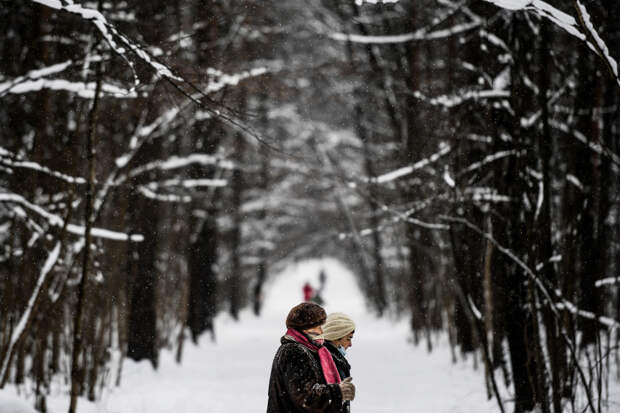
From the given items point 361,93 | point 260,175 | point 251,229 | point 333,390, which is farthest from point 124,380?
point 251,229

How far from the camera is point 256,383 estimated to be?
29.5ft

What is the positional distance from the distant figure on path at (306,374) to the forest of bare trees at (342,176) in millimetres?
1109

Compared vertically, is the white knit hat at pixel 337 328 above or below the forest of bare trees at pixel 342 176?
below

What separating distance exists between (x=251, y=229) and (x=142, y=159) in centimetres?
1729

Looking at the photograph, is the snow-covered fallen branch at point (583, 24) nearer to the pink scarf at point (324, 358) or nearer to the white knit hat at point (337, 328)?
the white knit hat at point (337, 328)

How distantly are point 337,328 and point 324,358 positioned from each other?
245 millimetres

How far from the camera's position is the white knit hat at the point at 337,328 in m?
3.46

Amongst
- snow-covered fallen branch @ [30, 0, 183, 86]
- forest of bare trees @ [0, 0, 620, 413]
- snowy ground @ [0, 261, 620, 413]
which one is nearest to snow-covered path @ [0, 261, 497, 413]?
snowy ground @ [0, 261, 620, 413]

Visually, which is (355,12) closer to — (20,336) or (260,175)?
(260,175)

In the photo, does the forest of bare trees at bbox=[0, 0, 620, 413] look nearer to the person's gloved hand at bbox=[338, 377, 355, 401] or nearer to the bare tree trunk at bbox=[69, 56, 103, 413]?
the bare tree trunk at bbox=[69, 56, 103, 413]

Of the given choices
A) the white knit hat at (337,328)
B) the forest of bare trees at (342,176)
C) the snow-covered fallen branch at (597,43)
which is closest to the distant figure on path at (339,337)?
the white knit hat at (337,328)

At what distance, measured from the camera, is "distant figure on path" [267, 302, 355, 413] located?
310 cm

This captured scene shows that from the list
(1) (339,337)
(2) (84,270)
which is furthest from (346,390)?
(2) (84,270)

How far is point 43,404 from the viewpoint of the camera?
5.47 metres
